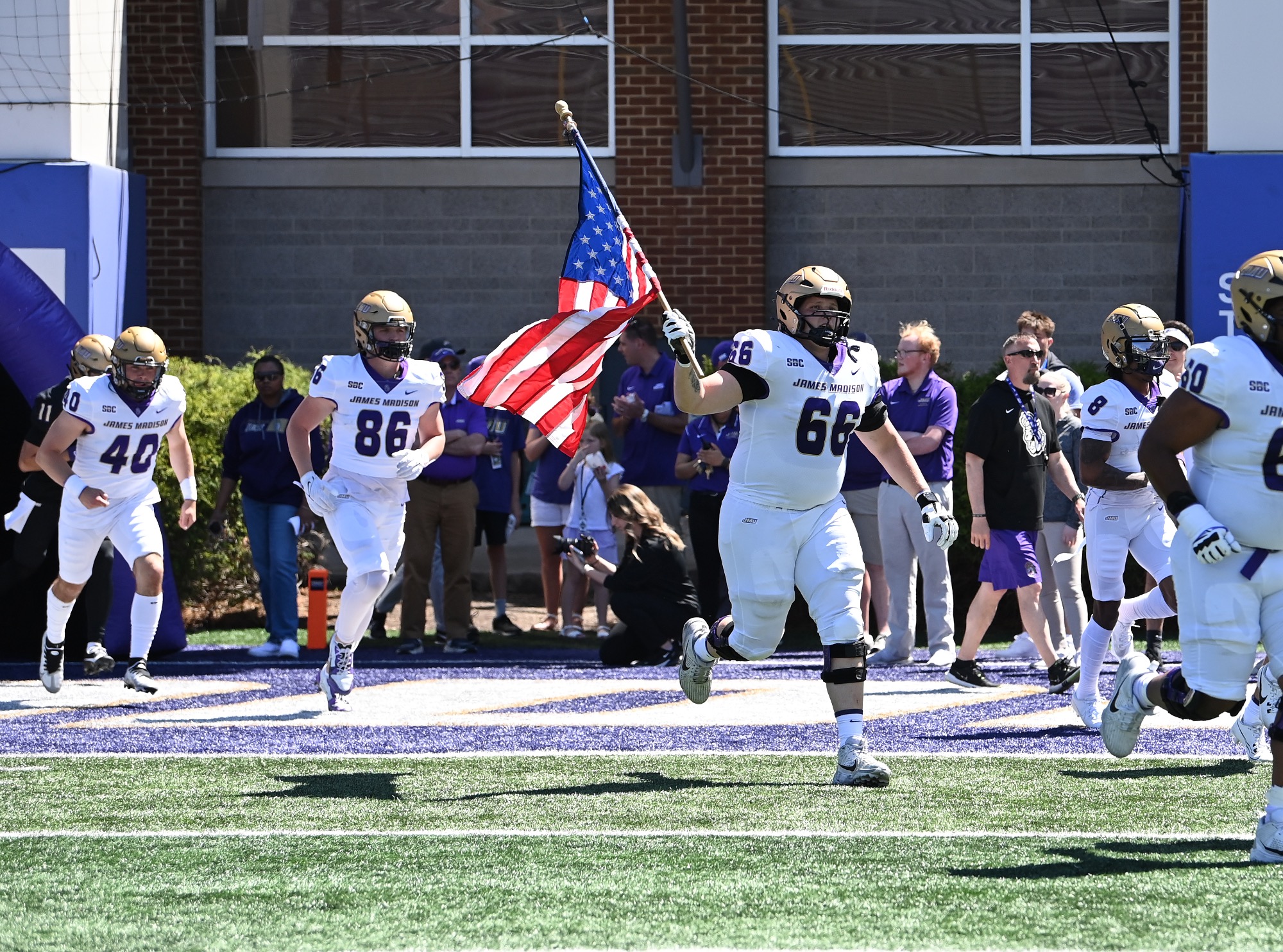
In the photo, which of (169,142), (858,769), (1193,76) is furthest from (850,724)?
(169,142)

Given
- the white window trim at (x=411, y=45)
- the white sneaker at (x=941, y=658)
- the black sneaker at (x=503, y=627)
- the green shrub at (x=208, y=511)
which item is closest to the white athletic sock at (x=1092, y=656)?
the white sneaker at (x=941, y=658)

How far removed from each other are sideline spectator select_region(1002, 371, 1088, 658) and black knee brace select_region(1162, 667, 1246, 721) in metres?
3.87

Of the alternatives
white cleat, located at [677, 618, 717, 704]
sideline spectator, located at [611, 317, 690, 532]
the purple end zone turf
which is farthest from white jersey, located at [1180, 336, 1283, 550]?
sideline spectator, located at [611, 317, 690, 532]

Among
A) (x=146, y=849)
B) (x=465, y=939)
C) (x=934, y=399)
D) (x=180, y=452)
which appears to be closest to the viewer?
(x=465, y=939)

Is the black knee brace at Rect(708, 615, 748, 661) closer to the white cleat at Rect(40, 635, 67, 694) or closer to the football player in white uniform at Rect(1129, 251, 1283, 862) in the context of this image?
the football player in white uniform at Rect(1129, 251, 1283, 862)

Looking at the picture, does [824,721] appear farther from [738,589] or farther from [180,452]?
[180,452]

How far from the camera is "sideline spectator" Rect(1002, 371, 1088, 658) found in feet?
32.2

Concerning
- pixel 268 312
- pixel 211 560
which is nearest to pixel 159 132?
pixel 268 312

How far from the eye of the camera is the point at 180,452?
10125mm

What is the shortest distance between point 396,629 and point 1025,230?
659cm

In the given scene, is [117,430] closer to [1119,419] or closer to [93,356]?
[93,356]

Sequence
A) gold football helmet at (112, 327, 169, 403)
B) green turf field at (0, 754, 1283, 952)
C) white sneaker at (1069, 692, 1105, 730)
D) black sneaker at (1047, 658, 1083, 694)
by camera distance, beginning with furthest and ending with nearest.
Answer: gold football helmet at (112, 327, 169, 403)
black sneaker at (1047, 658, 1083, 694)
white sneaker at (1069, 692, 1105, 730)
green turf field at (0, 754, 1283, 952)

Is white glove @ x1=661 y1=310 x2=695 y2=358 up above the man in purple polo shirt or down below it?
above

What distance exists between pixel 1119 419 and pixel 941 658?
10.5ft
